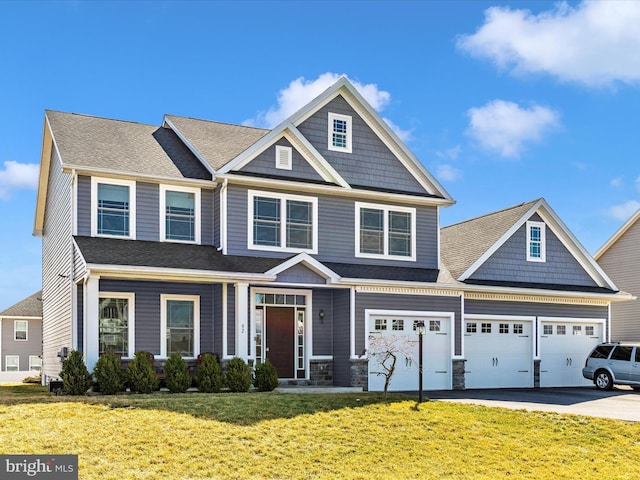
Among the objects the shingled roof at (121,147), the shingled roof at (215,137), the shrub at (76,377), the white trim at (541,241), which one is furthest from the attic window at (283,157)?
the white trim at (541,241)

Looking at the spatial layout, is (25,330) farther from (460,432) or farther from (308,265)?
(460,432)

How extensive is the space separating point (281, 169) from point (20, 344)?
28.3 m

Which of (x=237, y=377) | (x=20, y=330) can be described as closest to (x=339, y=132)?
(x=237, y=377)

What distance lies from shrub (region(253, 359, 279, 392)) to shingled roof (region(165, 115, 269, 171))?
6.14 meters

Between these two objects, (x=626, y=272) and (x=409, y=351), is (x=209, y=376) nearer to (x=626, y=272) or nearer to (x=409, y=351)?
(x=409, y=351)

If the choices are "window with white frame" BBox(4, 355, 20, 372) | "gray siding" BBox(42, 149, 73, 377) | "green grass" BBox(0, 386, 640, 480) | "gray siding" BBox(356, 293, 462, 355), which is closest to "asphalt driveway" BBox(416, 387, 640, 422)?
"green grass" BBox(0, 386, 640, 480)

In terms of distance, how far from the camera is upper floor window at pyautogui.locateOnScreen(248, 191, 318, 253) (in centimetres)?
2231

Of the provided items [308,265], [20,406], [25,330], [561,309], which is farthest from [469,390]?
[25,330]

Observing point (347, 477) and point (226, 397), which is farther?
point (226, 397)

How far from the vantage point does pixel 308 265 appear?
70.4 feet

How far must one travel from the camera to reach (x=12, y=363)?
43.8 metres

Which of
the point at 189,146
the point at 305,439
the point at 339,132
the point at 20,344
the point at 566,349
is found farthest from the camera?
the point at 20,344

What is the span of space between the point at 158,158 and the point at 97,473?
12.5 meters

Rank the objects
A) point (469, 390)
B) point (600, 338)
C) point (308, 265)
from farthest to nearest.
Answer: point (600, 338) < point (469, 390) < point (308, 265)
